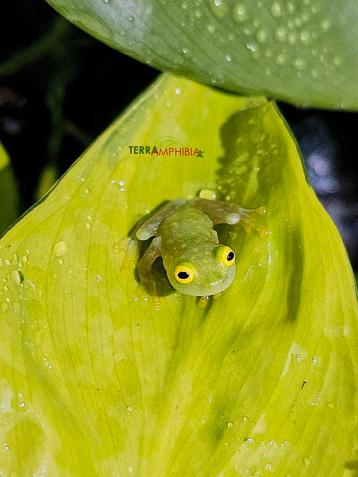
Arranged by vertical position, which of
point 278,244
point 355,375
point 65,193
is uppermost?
point 65,193

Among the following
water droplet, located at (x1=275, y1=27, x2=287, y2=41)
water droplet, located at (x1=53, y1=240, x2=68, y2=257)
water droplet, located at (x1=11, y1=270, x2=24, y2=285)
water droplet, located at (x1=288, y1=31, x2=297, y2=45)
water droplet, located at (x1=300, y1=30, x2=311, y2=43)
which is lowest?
water droplet, located at (x1=300, y1=30, x2=311, y2=43)

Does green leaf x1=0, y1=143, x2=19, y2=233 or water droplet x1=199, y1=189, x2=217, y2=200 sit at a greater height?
green leaf x1=0, y1=143, x2=19, y2=233

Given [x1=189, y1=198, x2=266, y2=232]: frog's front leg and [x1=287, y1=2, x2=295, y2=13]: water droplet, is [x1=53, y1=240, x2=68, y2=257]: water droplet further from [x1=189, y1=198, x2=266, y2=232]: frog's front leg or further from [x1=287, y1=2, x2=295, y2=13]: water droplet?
[x1=287, y1=2, x2=295, y2=13]: water droplet

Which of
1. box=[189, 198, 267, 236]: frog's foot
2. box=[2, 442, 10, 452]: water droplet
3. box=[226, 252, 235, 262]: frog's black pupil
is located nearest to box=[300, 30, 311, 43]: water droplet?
box=[189, 198, 267, 236]: frog's foot

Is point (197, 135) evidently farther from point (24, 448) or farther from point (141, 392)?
point (24, 448)

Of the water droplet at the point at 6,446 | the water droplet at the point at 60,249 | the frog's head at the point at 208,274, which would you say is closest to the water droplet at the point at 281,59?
the frog's head at the point at 208,274

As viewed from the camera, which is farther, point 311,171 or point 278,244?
point 311,171

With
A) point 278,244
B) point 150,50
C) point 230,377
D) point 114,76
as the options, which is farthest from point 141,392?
point 114,76

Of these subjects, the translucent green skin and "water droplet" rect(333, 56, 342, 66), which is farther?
"water droplet" rect(333, 56, 342, 66)
